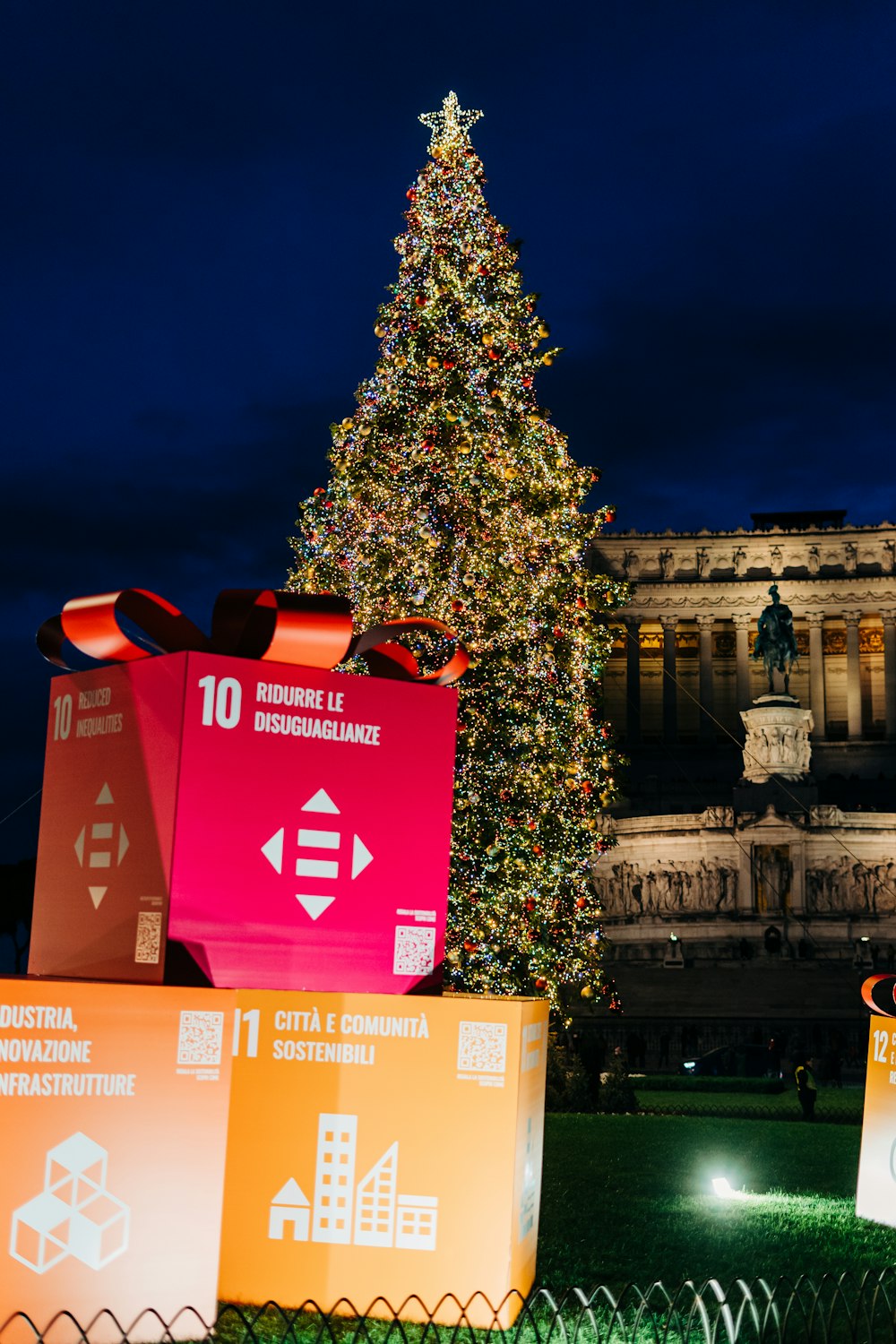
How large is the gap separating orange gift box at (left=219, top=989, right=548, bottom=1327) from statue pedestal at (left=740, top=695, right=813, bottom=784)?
45346mm

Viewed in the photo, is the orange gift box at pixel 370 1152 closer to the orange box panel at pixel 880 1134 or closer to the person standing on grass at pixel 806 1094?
the orange box panel at pixel 880 1134

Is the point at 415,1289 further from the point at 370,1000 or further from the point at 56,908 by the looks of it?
the point at 56,908

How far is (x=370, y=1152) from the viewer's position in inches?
283

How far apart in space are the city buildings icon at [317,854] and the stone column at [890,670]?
75699 millimetres

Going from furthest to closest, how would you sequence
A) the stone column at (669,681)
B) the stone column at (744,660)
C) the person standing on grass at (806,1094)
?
the stone column at (669,681)
the stone column at (744,660)
the person standing on grass at (806,1094)

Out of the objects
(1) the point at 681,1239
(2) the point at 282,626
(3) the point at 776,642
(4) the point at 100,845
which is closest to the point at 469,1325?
(4) the point at 100,845

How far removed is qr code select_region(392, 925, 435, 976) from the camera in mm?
7789

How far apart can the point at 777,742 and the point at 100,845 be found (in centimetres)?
4602

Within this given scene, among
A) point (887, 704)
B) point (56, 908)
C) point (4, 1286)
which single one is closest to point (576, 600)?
point (56, 908)

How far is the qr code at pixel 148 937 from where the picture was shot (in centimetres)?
698

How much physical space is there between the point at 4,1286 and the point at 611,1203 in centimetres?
768

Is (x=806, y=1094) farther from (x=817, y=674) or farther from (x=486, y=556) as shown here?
(x=817, y=674)

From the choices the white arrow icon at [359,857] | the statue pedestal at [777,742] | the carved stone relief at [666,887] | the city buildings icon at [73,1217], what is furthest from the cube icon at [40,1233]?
the statue pedestal at [777,742]

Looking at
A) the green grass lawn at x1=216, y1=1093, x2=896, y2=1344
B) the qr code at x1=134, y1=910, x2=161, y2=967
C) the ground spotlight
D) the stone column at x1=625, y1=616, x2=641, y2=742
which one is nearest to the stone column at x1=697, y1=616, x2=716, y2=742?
the stone column at x1=625, y1=616, x2=641, y2=742
